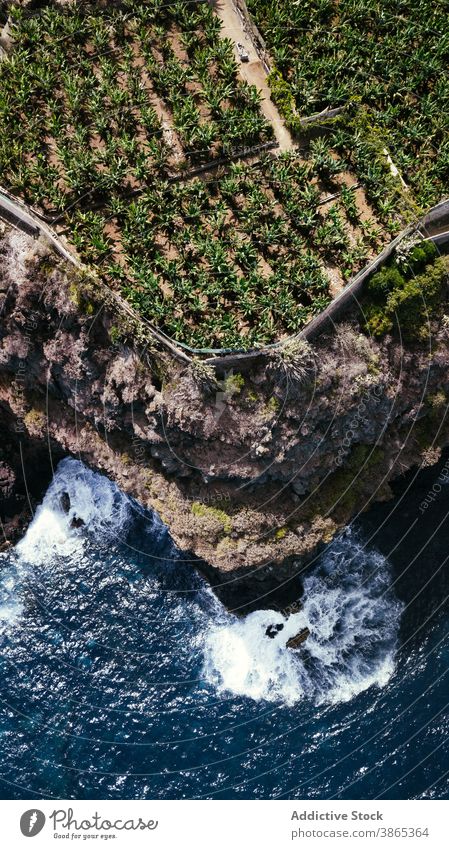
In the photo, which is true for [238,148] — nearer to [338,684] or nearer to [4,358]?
[4,358]

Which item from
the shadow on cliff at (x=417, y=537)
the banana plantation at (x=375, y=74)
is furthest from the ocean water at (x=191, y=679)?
the banana plantation at (x=375, y=74)

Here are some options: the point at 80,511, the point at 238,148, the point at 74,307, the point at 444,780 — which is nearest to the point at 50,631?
the point at 80,511

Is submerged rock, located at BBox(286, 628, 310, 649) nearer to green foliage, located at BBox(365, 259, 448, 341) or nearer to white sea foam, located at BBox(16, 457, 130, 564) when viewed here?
white sea foam, located at BBox(16, 457, 130, 564)

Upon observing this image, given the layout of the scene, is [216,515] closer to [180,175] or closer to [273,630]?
[273,630]

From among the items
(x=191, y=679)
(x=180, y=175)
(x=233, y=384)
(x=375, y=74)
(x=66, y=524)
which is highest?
(x=375, y=74)

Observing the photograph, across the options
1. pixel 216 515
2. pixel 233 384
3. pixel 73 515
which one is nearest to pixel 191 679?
pixel 216 515
